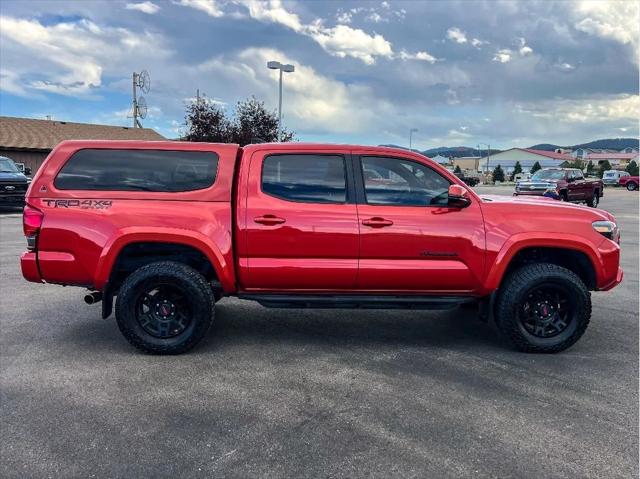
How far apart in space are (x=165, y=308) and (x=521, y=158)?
14530cm

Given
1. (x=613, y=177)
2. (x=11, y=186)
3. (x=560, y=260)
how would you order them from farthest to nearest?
(x=613, y=177), (x=11, y=186), (x=560, y=260)

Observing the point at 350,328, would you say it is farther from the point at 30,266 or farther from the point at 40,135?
the point at 40,135

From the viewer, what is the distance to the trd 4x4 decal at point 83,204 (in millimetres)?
4336

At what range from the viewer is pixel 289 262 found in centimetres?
443

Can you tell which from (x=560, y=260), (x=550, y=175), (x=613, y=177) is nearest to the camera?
(x=560, y=260)

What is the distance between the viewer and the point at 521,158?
136m

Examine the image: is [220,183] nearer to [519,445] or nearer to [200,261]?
[200,261]

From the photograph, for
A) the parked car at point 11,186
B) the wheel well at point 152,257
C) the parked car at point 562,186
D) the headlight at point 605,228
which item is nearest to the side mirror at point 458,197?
the headlight at point 605,228

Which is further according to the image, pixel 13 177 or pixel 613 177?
pixel 613 177

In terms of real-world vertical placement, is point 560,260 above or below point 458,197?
below

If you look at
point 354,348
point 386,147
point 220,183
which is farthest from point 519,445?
point 220,183

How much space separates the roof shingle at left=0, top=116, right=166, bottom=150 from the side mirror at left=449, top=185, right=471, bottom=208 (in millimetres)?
31417

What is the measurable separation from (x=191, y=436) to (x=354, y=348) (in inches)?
75.7

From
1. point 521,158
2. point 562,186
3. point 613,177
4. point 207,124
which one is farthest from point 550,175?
point 521,158
